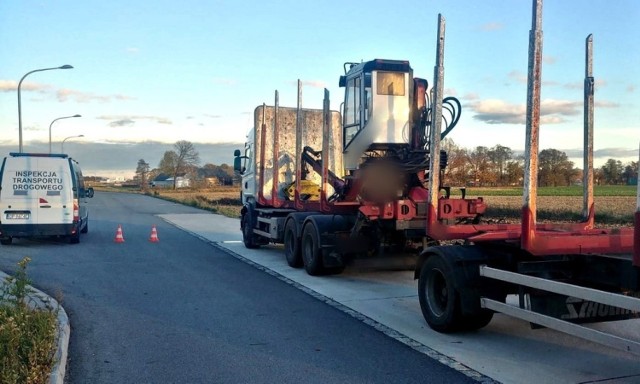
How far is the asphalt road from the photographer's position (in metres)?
5.71

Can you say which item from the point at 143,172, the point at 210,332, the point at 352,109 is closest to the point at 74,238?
the point at 352,109

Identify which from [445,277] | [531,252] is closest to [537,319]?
[531,252]

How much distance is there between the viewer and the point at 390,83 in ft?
34.8

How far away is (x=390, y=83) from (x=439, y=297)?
4.55 m

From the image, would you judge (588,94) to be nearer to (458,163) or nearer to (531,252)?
(531,252)

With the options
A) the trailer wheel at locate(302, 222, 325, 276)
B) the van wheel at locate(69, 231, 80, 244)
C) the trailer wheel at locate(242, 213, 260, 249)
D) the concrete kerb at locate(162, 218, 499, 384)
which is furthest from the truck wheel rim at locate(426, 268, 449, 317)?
the van wheel at locate(69, 231, 80, 244)

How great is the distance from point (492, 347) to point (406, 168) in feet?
14.3

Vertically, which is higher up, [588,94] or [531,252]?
[588,94]

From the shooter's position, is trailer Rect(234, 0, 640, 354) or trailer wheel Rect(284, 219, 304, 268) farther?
trailer wheel Rect(284, 219, 304, 268)

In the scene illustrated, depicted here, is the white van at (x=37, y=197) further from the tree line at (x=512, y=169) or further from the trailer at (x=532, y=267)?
the trailer at (x=532, y=267)

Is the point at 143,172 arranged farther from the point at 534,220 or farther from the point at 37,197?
the point at 534,220

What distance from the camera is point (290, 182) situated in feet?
50.5

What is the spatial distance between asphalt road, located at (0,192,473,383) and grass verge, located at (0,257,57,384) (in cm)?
37

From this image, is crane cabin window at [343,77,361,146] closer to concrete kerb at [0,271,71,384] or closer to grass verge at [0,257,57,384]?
concrete kerb at [0,271,71,384]
